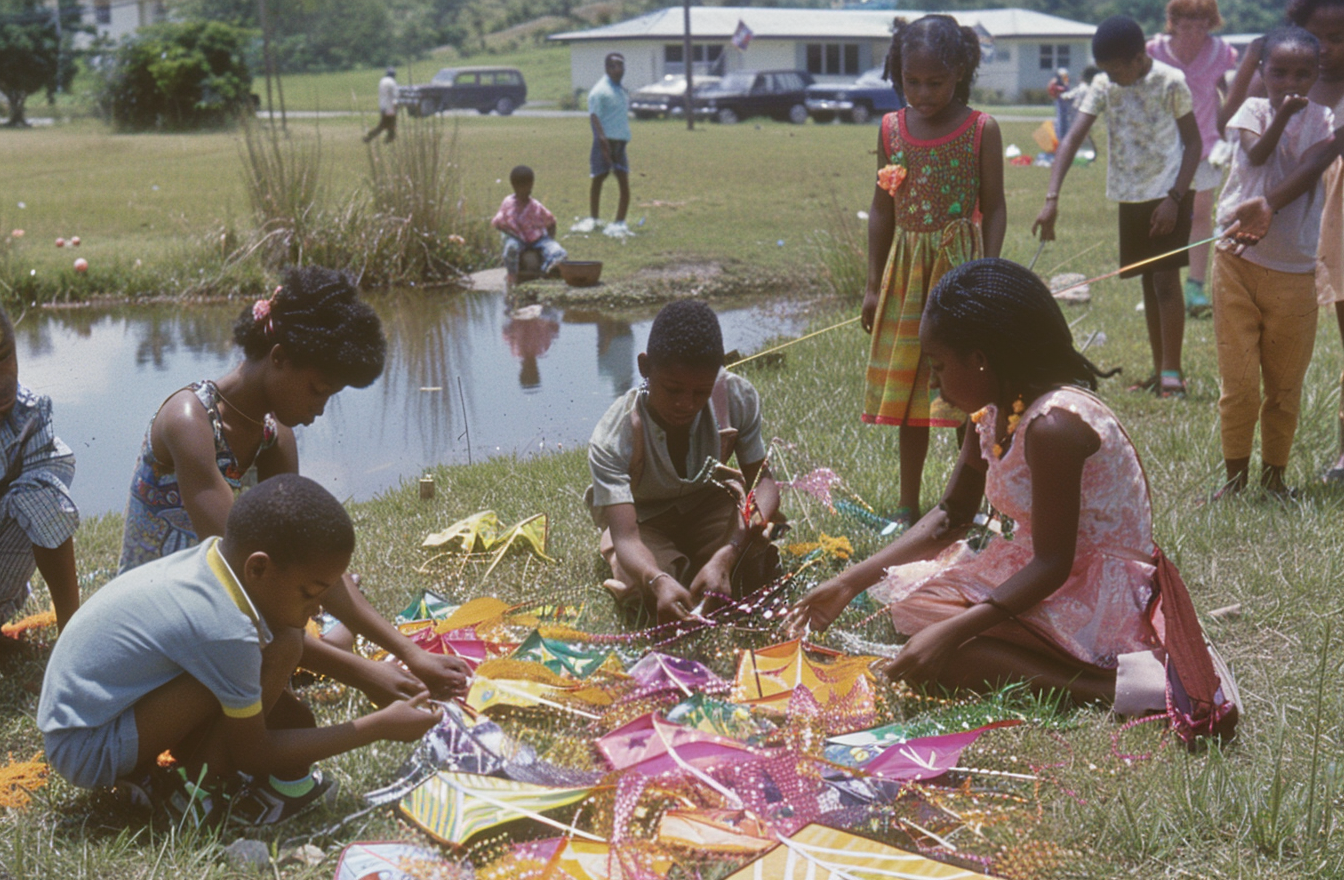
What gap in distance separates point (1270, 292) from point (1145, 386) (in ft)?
5.50

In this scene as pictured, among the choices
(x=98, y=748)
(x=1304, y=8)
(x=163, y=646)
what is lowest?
(x=98, y=748)

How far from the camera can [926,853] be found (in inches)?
90.7

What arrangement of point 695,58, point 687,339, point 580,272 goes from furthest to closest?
point 695,58, point 580,272, point 687,339

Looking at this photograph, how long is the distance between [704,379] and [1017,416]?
830 millimetres

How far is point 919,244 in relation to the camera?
414 centimetres

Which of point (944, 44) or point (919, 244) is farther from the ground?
point (944, 44)

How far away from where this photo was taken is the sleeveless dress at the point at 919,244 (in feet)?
13.4

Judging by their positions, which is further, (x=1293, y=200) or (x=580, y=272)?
(x=580, y=272)

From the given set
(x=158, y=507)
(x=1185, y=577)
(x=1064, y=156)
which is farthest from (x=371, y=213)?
(x=1185, y=577)

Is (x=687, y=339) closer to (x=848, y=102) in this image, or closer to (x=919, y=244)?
(x=919, y=244)

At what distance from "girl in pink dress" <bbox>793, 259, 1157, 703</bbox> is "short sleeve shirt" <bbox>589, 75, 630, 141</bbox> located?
9840 millimetres

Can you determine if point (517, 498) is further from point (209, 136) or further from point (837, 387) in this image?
point (209, 136)

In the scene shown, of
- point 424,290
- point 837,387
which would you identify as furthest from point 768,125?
point 837,387

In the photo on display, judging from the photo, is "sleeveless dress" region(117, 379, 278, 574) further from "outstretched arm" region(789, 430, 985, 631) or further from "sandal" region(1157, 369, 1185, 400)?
"sandal" region(1157, 369, 1185, 400)
